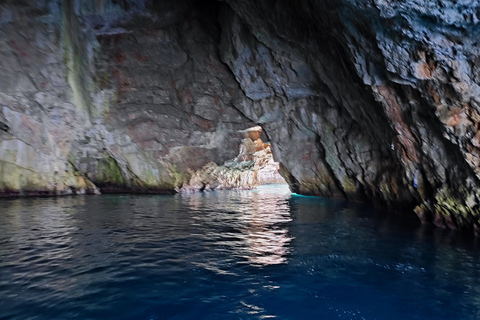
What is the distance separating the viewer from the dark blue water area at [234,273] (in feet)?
13.0

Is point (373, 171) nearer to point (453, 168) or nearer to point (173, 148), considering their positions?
point (453, 168)

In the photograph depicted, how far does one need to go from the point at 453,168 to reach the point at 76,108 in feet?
58.5

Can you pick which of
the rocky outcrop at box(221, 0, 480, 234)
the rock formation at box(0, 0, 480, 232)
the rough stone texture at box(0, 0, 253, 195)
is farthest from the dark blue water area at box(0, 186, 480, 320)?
the rough stone texture at box(0, 0, 253, 195)

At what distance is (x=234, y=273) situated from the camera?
205 inches

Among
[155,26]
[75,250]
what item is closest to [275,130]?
[155,26]

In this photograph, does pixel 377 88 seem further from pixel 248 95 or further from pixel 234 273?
pixel 248 95

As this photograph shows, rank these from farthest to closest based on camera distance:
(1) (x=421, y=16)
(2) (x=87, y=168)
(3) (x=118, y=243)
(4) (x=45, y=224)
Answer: (2) (x=87, y=168) < (4) (x=45, y=224) < (3) (x=118, y=243) < (1) (x=421, y=16)

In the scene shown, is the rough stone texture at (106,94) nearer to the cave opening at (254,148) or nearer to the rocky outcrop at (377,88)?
the cave opening at (254,148)

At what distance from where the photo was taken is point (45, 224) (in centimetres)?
925

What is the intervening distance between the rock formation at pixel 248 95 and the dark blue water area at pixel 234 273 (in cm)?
327

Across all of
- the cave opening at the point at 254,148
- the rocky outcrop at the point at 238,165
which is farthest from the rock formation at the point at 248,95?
the rocky outcrop at the point at 238,165

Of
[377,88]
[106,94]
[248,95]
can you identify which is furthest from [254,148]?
[377,88]

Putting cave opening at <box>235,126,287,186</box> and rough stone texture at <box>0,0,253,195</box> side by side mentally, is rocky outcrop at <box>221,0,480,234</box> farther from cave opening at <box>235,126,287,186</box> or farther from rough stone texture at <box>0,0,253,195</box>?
cave opening at <box>235,126,287,186</box>

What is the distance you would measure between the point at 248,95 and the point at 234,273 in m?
12.9
